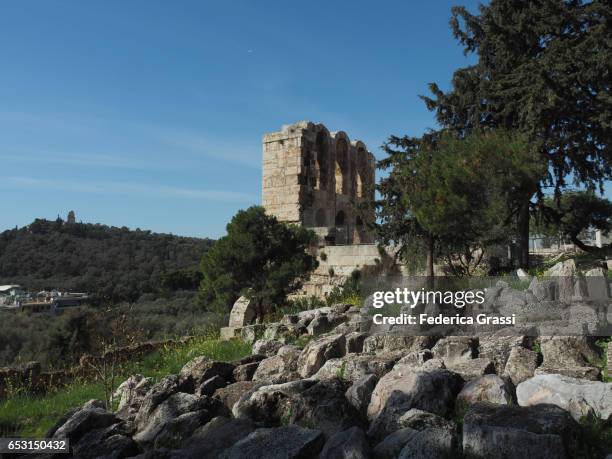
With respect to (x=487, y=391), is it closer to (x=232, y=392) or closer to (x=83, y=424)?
(x=232, y=392)

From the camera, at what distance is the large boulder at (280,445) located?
3539mm

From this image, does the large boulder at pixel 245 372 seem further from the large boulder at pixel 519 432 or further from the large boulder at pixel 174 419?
the large boulder at pixel 519 432

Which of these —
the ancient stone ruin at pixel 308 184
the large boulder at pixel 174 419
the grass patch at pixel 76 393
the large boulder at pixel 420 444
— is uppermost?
the ancient stone ruin at pixel 308 184

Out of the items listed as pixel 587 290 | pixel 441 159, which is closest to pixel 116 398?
pixel 587 290

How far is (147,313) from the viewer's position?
99.0 feet

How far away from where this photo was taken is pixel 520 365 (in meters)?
4.66

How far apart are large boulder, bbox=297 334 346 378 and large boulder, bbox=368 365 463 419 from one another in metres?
1.74

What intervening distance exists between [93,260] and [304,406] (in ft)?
153

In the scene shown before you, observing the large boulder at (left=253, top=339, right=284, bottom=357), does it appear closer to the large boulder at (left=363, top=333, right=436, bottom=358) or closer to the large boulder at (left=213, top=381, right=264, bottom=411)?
the large boulder at (left=213, top=381, right=264, bottom=411)

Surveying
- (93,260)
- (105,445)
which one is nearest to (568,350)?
(105,445)

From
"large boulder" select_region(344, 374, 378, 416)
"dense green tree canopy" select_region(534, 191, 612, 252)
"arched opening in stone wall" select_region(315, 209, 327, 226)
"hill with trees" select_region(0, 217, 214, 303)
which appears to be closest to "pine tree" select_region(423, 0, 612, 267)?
"dense green tree canopy" select_region(534, 191, 612, 252)

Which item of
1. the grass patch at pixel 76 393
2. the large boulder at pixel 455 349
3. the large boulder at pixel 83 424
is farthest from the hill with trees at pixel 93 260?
the large boulder at pixel 455 349

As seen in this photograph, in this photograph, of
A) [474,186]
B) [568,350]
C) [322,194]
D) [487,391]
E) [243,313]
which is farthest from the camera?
[322,194]

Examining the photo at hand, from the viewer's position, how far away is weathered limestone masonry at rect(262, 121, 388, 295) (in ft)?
59.9
